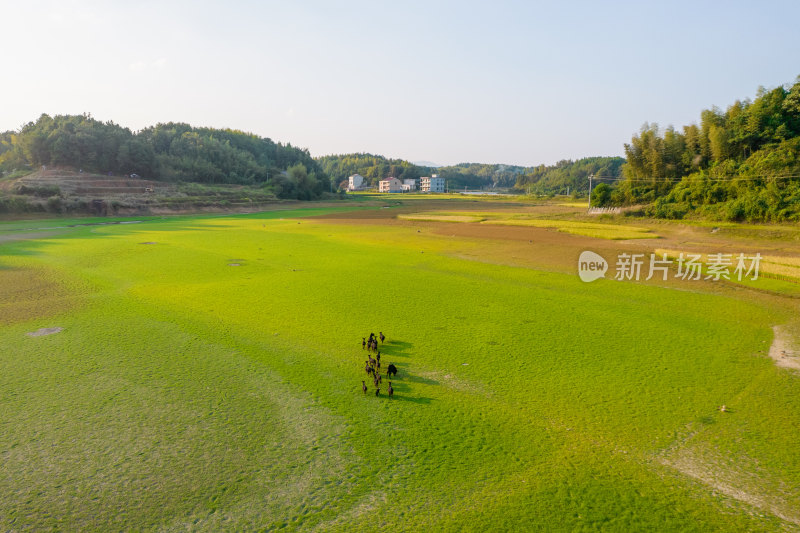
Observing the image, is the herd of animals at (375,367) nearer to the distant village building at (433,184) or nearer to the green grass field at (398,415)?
the green grass field at (398,415)

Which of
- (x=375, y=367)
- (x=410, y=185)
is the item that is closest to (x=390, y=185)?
(x=410, y=185)

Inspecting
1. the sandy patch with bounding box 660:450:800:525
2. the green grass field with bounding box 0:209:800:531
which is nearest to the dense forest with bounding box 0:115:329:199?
the green grass field with bounding box 0:209:800:531

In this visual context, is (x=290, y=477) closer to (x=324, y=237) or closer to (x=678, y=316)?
(x=678, y=316)

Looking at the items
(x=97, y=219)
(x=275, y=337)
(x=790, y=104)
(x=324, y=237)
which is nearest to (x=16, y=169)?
(x=97, y=219)

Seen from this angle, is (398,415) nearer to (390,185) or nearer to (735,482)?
(735,482)

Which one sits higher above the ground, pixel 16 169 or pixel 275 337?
pixel 16 169

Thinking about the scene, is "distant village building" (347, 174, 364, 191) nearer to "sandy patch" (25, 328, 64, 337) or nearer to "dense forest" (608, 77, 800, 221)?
"dense forest" (608, 77, 800, 221)

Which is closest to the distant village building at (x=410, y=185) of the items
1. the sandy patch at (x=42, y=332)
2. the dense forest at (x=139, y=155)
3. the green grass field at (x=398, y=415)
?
the dense forest at (x=139, y=155)
